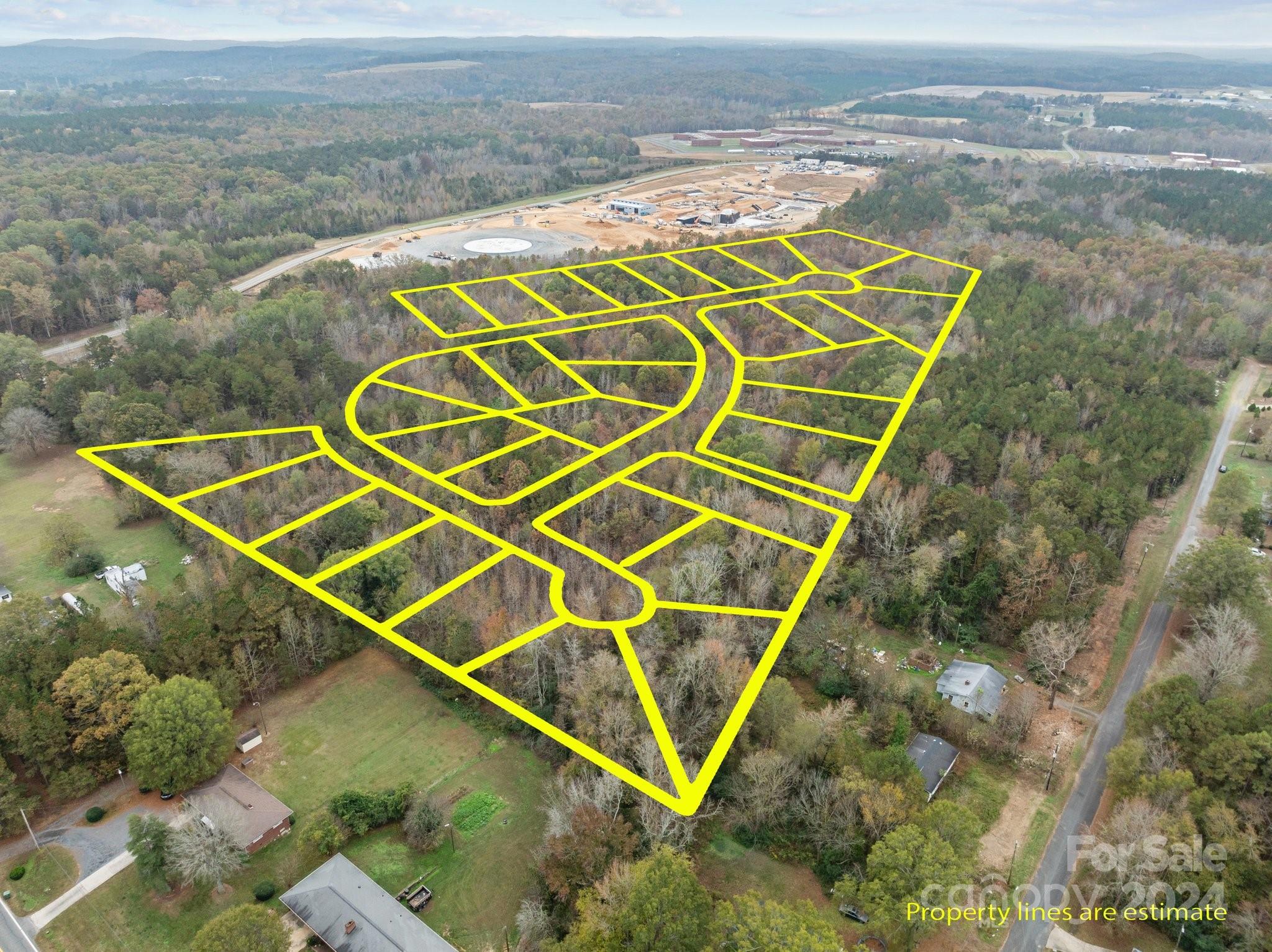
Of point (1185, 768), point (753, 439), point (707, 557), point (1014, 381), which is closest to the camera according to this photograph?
point (1185, 768)

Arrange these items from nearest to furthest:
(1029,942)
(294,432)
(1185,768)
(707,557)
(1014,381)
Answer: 1. (1029,942)
2. (1185,768)
3. (707,557)
4. (294,432)
5. (1014,381)

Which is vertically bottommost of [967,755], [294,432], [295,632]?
[967,755]

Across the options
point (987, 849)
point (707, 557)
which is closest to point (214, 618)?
point (707, 557)

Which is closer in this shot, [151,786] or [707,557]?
[151,786]

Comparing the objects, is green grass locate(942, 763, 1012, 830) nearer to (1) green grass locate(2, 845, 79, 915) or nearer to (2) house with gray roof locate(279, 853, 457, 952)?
(2) house with gray roof locate(279, 853, 457, 952)

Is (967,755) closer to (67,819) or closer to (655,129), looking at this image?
(67,819)

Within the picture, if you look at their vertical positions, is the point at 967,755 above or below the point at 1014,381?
below
